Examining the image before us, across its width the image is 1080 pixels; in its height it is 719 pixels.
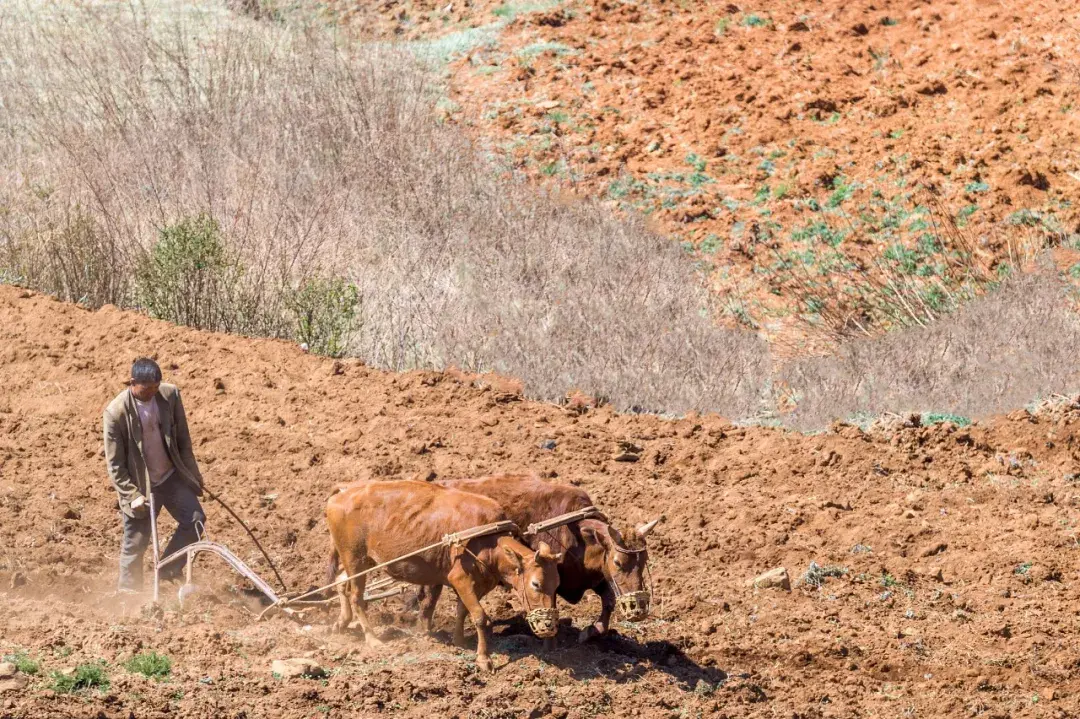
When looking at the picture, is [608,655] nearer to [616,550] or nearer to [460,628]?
[616,550]

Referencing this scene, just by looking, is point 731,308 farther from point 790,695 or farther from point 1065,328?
point 790,695

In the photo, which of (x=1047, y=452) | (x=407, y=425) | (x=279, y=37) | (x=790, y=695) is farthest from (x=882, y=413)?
(x=279, y=37)

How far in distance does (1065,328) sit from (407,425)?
7372 mm

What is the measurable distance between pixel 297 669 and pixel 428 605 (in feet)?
4.19

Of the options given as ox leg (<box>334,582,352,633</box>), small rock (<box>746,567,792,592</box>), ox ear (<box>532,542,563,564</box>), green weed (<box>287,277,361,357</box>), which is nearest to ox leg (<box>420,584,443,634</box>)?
ox leg (<box>334,582,352,633</box>)

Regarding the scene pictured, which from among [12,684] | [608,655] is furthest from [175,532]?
[608,655]

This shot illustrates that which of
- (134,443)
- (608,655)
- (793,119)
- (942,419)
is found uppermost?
(793,119)

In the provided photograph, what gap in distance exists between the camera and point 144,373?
835cm

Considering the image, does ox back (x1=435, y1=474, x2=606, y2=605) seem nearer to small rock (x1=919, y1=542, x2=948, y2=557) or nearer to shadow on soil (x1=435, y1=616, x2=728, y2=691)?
shadow on soil (x1=435, y1=616, x2=728, y2=691)

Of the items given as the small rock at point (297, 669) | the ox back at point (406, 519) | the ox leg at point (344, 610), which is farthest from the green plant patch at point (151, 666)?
the ox back at point (406, 519)

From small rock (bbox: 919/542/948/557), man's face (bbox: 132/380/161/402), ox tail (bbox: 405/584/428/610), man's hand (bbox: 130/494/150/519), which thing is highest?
man's face (bbox: 132/380/161/402)

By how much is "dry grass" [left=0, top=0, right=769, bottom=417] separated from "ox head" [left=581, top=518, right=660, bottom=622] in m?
5.60

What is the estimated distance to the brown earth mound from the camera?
24.5ft

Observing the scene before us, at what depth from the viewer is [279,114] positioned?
22438 millimetres
